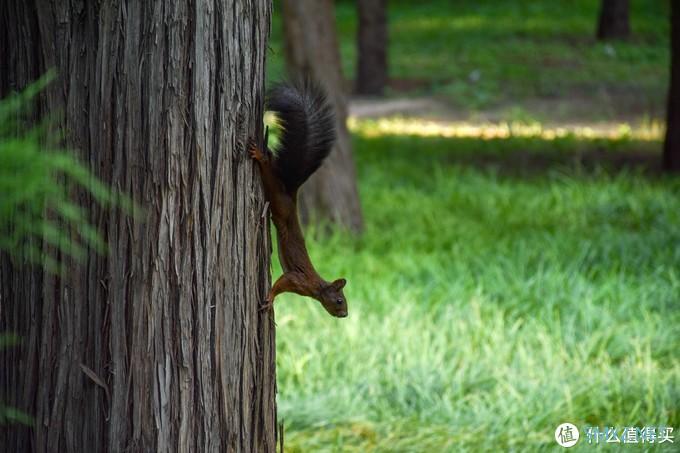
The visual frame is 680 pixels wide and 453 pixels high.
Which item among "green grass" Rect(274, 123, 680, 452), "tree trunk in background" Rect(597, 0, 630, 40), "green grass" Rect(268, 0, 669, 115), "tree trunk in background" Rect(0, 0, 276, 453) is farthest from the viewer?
"tree trunk in background" Rect(597, 0, 630, 40)

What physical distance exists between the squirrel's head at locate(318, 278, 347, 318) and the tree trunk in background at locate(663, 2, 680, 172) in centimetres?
684

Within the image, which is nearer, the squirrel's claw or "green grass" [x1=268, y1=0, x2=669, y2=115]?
the squirrel's claw

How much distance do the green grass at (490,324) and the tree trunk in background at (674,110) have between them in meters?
0.83

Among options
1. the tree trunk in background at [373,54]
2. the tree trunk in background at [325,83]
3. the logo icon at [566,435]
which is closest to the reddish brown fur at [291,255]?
the logo icon at [566,435]

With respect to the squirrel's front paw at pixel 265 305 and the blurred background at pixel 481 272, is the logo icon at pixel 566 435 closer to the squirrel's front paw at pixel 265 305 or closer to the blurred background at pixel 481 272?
the blurred background at pixel 481 272

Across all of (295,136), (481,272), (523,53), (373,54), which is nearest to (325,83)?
(481,272)

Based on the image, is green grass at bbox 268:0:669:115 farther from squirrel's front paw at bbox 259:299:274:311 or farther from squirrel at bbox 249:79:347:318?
squirrel's front paw at bbox 259:299:274:311

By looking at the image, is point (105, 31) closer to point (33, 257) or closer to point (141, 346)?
point (33, 257)

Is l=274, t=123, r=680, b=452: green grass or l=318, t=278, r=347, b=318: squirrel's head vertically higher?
l=318, t=278, r=347, b=318: squirrel's head

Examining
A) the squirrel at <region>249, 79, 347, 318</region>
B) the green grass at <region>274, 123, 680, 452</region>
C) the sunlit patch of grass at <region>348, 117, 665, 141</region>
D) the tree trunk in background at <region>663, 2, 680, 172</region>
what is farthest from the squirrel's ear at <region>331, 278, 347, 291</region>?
the sunlit patch of grass at <region>348, 117, 665, 141</region>

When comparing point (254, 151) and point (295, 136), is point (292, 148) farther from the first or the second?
point (254, 151)

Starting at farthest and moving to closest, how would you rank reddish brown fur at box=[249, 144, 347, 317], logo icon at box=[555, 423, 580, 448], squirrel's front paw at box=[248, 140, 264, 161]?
logo icon at box=[555, 423, 580, 448], reddish brown fur at box=[249, 144, 347, 317], squirrel's front paw at box=[248, 140, 264, 161]

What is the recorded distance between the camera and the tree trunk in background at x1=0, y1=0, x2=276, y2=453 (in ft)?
8.51

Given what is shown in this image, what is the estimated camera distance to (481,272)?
6508 millimetres
